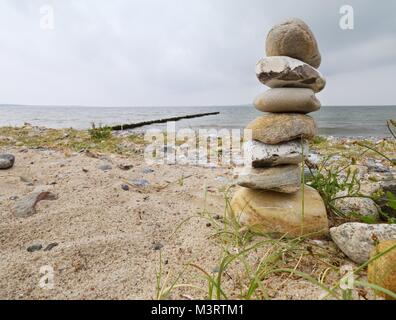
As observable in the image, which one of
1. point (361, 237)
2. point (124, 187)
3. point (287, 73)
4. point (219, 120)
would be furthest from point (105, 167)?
point (219, 120)

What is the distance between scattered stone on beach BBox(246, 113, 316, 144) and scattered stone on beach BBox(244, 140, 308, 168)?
5 centimetres

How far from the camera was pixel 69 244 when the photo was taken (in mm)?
2137

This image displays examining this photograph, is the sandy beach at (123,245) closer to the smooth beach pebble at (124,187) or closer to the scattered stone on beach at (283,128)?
the smooth beach pebble at (124,187)

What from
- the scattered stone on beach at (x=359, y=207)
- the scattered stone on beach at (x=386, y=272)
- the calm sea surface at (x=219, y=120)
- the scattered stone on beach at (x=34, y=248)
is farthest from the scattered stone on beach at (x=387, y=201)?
the calm sea surface at (x=219, y=120)

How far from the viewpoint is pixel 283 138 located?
242 centimetres

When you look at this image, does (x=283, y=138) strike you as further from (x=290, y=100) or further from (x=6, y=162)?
(x=6, y=162)

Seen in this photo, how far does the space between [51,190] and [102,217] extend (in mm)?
1004

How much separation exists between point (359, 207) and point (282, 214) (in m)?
0.78

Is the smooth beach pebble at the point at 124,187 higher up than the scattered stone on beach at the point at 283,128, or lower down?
lower down

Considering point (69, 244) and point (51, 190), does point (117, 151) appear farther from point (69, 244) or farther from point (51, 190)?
point (69, 244)

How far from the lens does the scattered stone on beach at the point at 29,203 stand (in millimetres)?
2639

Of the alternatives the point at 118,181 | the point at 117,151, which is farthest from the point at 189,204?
the point at 117,151

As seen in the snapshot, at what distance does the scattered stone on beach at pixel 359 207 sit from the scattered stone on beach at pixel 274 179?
1.76 ft

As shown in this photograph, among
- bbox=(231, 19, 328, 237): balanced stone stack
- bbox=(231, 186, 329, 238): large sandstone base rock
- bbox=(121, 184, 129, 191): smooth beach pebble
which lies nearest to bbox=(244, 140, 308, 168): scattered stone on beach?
bbox=(231, 19, 328, 237): balanced stone stack
